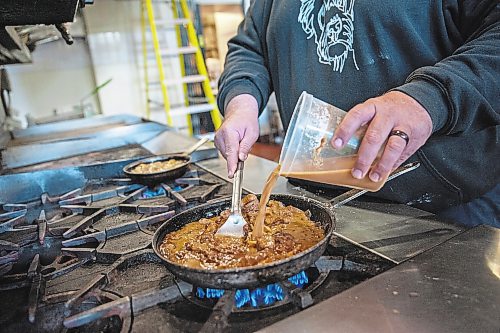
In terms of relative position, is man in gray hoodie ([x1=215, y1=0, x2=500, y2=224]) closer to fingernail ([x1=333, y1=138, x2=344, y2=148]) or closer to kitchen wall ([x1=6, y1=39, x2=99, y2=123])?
fingernail ([x1=333, y1=138, x2=344, y2=148])

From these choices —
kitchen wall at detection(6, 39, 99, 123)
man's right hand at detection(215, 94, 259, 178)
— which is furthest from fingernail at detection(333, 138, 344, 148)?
kitchen wall at detection(6, 39, 99, 123)

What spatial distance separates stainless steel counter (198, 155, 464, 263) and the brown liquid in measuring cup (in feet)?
0.48

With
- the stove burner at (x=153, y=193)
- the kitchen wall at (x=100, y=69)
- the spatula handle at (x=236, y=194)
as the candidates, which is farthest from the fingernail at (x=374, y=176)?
the kitchen wall at (x=100, y=69)

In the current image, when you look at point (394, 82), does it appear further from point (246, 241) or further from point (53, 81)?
point (53, 81)

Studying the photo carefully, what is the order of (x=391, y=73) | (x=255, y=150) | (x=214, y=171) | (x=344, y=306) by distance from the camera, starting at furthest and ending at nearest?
(x=255, y=150) → (x=214, y=171) → (x=391, y=73) → (x=344, y=306)

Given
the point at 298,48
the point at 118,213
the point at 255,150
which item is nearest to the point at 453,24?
the point at 298,48

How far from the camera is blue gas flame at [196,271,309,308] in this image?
2.34 ft

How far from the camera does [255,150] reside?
573 cm

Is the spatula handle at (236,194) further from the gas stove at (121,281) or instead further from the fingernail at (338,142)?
the fingernail at (338,142)

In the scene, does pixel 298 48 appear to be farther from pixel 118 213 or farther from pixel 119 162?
pixel 119 162

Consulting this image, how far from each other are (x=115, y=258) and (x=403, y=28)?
0.89 metres

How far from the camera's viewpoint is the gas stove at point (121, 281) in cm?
68

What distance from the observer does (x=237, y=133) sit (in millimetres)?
1044

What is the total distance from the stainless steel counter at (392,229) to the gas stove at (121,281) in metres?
0.04
